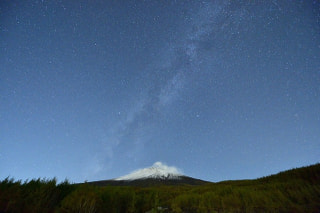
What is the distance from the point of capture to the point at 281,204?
9.62 metres

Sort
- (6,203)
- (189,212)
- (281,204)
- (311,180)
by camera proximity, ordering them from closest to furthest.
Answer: (6,203), (281,204), (189,212), (311,180)

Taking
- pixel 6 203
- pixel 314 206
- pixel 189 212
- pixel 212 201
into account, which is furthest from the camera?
pixel 212 201

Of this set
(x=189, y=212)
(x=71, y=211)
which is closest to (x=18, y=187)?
(x=71, y=211)

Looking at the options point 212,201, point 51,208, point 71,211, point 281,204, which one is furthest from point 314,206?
point 51,208

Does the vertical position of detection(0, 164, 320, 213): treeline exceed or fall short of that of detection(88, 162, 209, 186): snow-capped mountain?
it falls short

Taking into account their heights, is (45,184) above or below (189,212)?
above

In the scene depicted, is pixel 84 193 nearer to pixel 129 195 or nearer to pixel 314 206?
pixel 129 195

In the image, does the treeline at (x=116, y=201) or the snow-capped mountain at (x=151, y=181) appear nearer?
the treeline at (x=116, y=201)

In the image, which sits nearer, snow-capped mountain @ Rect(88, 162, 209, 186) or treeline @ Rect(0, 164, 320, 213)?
treeline @ Rect(0, 164, 320, 213)

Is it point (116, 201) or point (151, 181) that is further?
point (151, 181)

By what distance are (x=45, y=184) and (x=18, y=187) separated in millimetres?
1439

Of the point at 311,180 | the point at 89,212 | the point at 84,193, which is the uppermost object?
the point at 311,180

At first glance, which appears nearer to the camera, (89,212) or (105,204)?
(89,212)

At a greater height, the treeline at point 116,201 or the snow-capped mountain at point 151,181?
the snow-capped mountain at point 151,181
